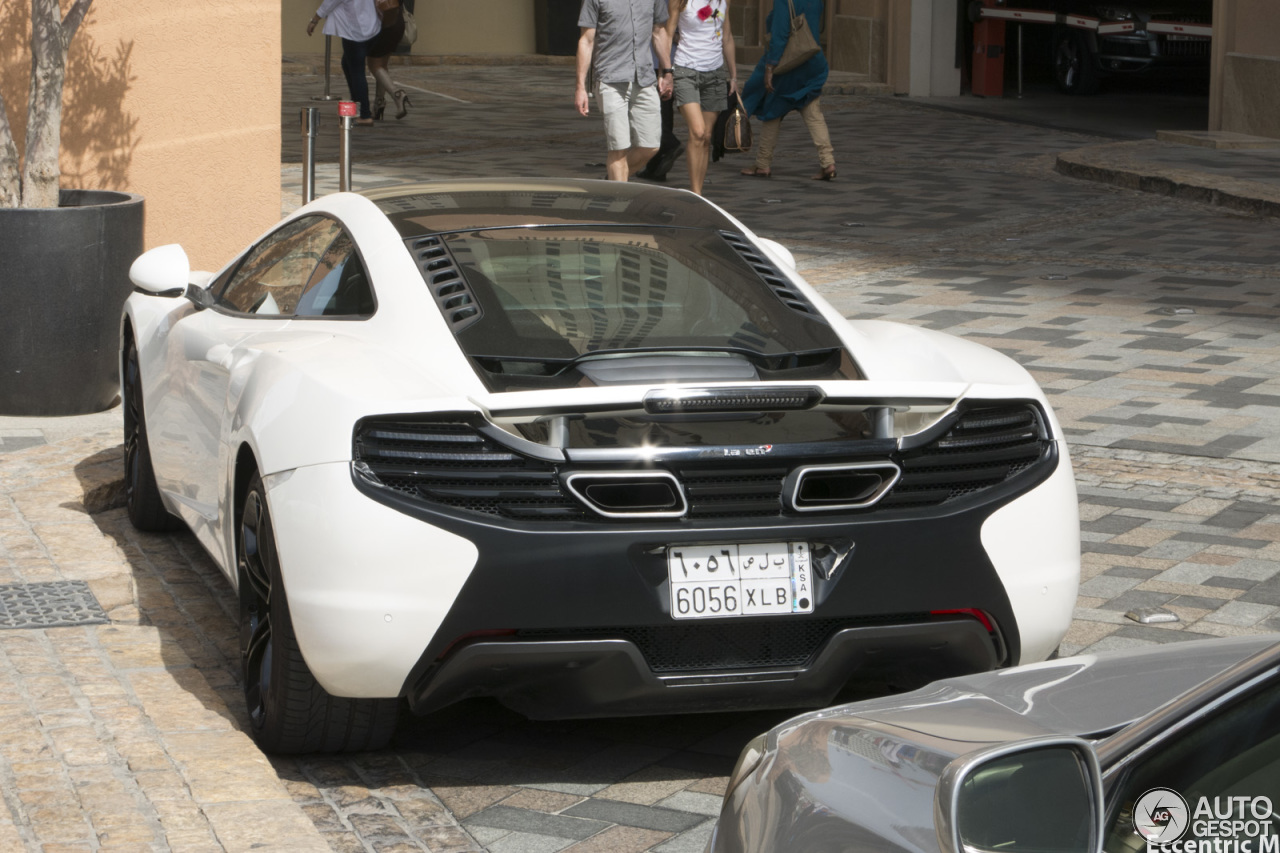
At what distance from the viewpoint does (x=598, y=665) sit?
3.96 meters

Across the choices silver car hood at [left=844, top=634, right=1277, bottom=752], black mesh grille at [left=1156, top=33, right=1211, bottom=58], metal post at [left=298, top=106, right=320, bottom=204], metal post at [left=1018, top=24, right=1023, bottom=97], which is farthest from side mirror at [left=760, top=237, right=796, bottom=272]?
metal post at [left=1018, top=24, right=1023, bottom=97]

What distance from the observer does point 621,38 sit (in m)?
12.3

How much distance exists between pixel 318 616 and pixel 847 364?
4.42ft

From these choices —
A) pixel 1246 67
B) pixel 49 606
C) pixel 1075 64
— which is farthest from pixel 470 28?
pixel 49 606

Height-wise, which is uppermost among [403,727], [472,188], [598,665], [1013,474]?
[472,188]

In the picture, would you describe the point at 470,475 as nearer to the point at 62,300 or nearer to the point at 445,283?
the point at 445,283

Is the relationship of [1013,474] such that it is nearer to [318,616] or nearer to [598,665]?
[598,665]

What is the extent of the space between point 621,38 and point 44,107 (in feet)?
16.7

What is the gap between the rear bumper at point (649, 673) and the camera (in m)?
3.95

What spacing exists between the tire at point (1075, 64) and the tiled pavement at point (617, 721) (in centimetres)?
1382

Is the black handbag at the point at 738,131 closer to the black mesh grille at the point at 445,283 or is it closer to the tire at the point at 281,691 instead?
the black mesh grille at the point at 445,283

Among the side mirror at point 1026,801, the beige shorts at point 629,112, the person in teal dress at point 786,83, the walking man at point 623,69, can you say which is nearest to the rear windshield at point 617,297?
the side mirror at point 1026,801

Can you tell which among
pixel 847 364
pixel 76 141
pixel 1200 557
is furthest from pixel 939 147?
pixel 847 364

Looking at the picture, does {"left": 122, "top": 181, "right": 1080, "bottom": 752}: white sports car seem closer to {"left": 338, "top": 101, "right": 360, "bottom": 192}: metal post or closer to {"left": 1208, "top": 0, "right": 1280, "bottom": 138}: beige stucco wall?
{"left": 338, "top": 101, "right": 360, "bottom": 192}: metal post
